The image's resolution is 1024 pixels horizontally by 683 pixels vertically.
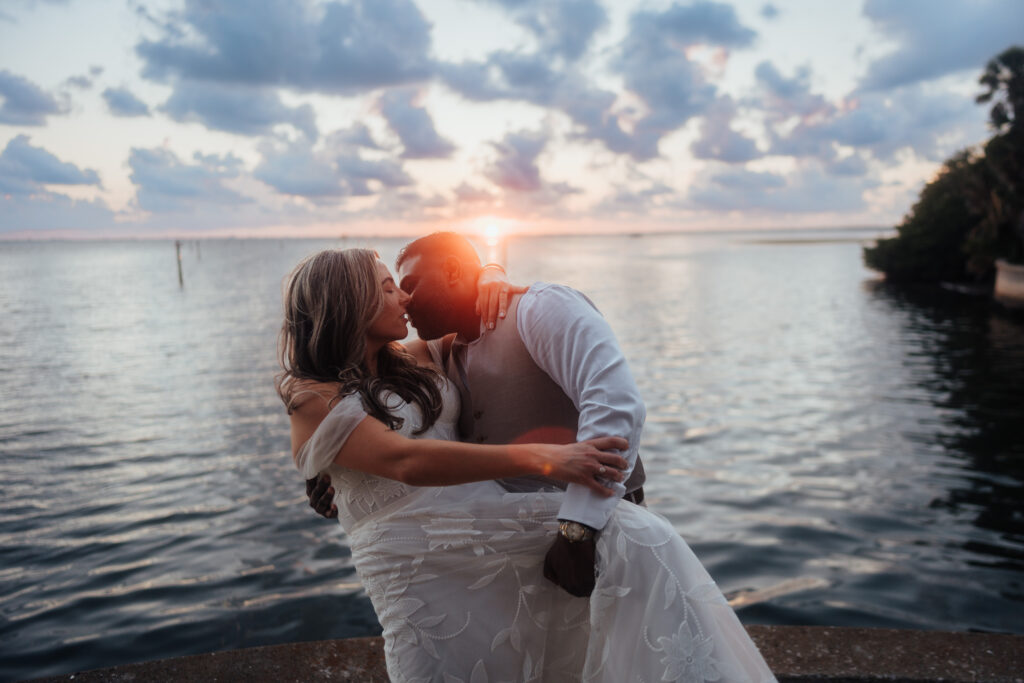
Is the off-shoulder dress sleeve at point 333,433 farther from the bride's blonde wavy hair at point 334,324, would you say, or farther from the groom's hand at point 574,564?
the groom's hand at point 574,564

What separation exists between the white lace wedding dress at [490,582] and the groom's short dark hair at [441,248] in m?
0.74

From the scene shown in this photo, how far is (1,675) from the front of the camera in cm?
591

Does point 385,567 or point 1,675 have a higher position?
point 385,567

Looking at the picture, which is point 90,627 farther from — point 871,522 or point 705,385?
point 705,385

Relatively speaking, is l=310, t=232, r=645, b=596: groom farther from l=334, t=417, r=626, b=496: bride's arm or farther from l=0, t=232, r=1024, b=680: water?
l=0, t=232, r=1024, b=680: water

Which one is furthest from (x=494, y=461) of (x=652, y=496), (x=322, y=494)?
(x=652, y=496)

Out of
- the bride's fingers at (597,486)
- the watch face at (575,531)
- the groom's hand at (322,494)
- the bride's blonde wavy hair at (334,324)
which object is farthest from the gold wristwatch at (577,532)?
the groom's hand at (322,494)

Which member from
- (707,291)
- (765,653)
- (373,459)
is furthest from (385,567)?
(707,291)

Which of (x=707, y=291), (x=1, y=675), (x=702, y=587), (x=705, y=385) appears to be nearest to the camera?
(x=702, y=587)

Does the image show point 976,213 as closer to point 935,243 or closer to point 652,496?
point 935,243

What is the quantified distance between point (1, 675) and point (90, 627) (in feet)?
2.70

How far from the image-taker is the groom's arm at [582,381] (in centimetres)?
231

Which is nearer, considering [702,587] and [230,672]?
[702,587]

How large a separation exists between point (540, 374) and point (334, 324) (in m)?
0.77
